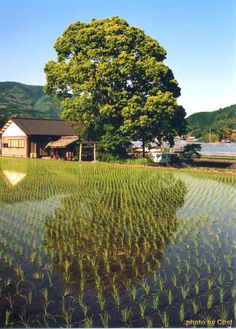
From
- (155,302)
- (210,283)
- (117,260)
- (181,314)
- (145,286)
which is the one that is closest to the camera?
(181,314)

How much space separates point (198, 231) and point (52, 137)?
42530 millimetres

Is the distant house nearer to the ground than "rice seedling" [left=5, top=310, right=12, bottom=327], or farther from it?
farther from it

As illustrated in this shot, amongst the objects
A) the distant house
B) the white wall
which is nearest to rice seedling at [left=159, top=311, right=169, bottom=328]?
the distant house

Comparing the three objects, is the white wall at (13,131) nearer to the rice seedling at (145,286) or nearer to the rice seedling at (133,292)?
the rice seedling at (145,286)

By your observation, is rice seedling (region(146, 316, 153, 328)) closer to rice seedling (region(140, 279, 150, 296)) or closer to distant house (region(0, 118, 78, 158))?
rice seedling (region(140, 279, 150, 296))

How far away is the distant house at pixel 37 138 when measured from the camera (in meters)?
49.9

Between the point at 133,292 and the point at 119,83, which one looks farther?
the point at 119,83

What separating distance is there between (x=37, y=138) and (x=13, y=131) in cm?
555

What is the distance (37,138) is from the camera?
5200 centimetres

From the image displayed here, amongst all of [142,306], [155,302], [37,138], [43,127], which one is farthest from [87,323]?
[43,127]

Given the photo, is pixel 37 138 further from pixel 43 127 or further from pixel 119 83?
pixel 119 83

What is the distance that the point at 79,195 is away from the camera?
1991cm

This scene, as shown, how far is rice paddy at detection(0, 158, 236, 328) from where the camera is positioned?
23.1ft

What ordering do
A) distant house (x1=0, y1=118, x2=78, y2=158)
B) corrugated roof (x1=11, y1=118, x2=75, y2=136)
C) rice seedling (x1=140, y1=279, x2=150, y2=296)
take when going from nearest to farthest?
rice seedling (x1=140, y1=279, x2=150, y2=296) → distant house (x1=0, y1=118, x2=78, y2=158) → corrugated roof (x1=11, y1=118, x2=75, y2=136)
